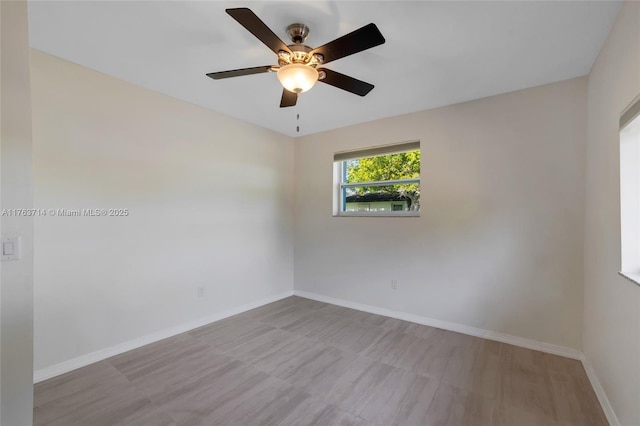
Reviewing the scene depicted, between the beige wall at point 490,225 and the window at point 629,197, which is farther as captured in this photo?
the beige wall at point 490,225

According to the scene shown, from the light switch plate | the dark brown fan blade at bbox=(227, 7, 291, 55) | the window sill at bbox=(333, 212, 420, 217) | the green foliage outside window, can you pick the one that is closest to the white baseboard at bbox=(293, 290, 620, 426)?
the window sill at bbox=(333, 212, 420, 217)

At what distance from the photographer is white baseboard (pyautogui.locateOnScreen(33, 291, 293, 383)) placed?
2.05 m

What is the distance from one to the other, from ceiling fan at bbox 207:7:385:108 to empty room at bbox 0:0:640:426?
0.05 ft

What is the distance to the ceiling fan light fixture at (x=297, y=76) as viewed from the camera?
1667 millimetres

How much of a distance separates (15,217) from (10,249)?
0.15 meters

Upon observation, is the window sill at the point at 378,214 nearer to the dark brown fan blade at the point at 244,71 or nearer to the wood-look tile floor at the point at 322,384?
the wood-look tile floor at the point at 322,384

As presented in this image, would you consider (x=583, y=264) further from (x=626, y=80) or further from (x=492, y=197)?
(x=626, y=80)

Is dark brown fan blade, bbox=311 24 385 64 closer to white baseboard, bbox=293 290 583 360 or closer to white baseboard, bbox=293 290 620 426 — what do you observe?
white baseboard, bbox=293 290 620 426

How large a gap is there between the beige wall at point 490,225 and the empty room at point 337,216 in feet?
0.07

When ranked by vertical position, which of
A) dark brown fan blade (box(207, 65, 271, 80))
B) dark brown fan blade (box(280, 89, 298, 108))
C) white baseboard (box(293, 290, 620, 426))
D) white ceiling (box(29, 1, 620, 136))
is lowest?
white baseboard (box(293, 290, 620, 426))

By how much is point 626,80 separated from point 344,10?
167 centimetres

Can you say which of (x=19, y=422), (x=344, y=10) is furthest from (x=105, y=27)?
(x=19, y=422)

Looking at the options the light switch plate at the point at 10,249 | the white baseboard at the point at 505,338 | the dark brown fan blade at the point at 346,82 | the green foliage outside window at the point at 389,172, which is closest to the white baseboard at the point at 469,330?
the white baseboard at the point at 505,338

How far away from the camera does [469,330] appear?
2807 mm
